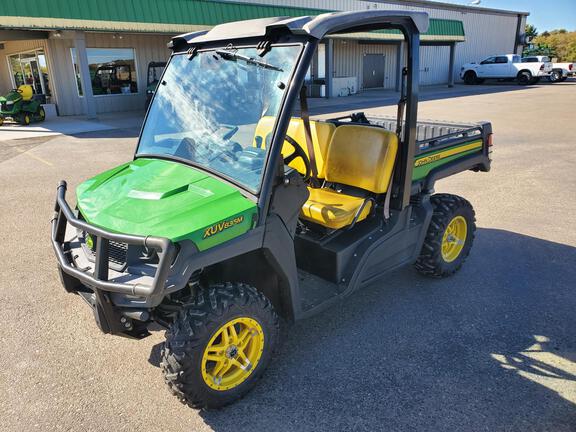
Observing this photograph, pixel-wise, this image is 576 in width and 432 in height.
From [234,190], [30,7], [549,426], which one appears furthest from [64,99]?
[549,426]

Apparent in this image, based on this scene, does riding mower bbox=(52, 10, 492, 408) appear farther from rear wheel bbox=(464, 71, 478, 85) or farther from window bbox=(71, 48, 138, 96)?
rear wheel bbox=(464, 71, 478, 85)

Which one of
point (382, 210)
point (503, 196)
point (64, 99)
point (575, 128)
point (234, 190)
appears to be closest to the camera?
point (234, 190)

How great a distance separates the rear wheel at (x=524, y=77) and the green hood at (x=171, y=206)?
103ft

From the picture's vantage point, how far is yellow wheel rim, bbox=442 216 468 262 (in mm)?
4227

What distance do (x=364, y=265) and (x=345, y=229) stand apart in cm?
34

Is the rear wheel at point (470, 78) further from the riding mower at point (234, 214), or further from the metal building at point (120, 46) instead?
the riding mower at point (234, 214)

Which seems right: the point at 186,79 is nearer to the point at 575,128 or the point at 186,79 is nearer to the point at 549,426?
the point at 549,426

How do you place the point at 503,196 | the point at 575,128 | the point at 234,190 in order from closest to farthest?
the point at 234,190
the point at 503,196
the point at 575,128

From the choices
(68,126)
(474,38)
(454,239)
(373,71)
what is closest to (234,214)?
(454,239)

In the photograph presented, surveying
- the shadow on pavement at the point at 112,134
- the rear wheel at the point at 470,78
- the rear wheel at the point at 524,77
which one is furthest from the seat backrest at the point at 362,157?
the rear wheel at the point at 470,78

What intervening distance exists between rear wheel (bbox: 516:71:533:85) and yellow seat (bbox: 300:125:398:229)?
30.0 meters

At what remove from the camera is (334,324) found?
3518 millimetres

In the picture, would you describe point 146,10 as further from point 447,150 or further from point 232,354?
point 232,354

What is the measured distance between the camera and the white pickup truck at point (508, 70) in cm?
2831
